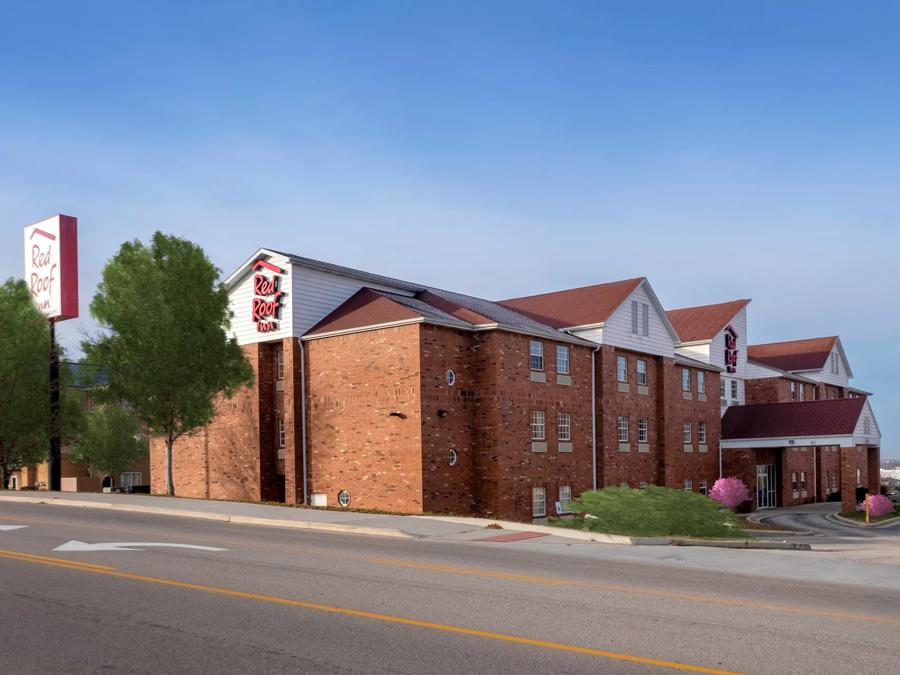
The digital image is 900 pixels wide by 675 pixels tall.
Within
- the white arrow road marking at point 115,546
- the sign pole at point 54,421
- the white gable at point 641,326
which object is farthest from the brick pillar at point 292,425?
the white arrow road marking at point 115,546

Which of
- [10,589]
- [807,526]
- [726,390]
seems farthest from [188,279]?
[726,390]

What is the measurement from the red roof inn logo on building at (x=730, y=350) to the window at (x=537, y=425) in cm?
2379

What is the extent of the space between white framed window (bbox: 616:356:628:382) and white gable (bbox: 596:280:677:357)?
2.04 feet

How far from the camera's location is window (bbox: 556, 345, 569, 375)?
3659 centimetres

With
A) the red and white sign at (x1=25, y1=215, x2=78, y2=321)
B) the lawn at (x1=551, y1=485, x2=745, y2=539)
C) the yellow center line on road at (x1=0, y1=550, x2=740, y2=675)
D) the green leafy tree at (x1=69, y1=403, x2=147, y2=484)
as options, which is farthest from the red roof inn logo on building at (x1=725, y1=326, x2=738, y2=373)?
the yellow center line on road at (x1=0, y1=550, x2=740, y2=675)

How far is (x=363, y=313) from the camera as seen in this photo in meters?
33.4

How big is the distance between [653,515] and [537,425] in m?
13.7

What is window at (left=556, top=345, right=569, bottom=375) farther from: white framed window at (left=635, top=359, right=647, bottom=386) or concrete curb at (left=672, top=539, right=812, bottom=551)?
concrete curb at (left=672, top=539, right=812, bottom=551)

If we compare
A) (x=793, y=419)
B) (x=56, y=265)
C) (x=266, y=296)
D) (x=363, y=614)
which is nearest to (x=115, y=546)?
(x=363, y=614)

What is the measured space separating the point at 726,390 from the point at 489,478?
1110 inches

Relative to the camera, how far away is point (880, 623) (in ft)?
31.0

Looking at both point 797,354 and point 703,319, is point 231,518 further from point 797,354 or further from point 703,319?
point 797,354

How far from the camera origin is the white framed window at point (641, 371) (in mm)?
42094

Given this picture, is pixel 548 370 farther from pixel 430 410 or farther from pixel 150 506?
pixel 150 506
